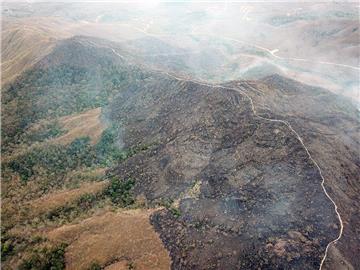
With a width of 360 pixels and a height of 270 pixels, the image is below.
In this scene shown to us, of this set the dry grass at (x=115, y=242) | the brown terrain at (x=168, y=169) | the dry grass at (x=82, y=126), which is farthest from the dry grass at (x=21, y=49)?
the dry grass at (x=115, y=242)

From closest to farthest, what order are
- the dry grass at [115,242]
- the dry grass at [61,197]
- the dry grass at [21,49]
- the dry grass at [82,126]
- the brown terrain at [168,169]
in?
the brown terrain at [168,169]
the dry grass at [115,242]
the dry grass at [61,197]
the dry grass at [82,126]
the dry grass at [21,49]

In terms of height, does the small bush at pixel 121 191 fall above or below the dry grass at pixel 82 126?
below

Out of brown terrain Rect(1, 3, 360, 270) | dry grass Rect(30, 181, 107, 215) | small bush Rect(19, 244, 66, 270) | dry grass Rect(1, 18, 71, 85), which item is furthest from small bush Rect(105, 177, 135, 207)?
dry grass Rect(1, 18, 71, 85)

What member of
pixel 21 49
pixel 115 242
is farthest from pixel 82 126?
pixel 21 49

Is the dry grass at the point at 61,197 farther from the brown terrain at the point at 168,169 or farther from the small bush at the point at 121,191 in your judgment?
the small bush at the point at 121,191

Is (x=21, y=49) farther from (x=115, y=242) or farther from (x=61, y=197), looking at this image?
(x=115, y=242)

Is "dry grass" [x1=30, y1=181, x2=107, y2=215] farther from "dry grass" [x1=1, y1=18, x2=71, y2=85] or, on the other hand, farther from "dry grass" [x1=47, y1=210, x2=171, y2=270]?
"dry grass" [x1=1, y1=18, x2=71, y2=85]
